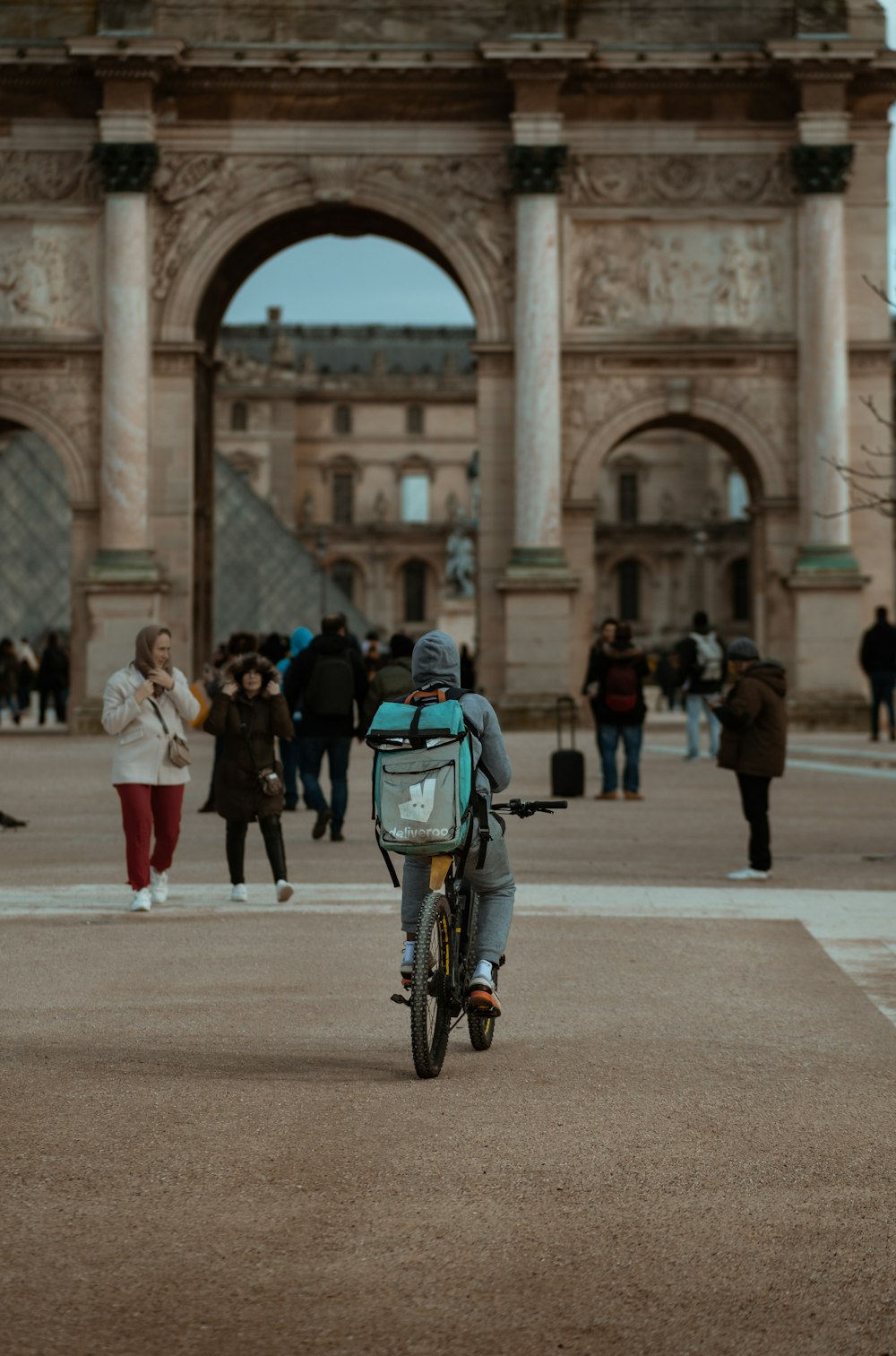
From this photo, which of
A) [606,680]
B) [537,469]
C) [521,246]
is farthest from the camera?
[537,469]

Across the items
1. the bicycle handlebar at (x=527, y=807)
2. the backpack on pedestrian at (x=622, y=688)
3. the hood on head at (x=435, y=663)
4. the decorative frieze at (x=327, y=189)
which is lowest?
the bicycle handlebar at (x=527, y=807)

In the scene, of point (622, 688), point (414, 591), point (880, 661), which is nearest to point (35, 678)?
point (880, 661)

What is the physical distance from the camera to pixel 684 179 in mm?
33875

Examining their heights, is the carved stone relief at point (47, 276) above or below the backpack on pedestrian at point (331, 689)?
above

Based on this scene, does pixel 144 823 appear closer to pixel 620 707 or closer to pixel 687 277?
pixel 620 707

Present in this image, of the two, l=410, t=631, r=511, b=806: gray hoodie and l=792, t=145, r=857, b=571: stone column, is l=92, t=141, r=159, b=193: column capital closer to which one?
l=792, t=145, r=857, b=571: stone column

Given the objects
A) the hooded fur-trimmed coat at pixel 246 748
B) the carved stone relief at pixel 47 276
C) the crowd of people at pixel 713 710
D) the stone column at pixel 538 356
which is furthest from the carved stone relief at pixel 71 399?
the hooded fur-trimmed coat at pixel 246 748

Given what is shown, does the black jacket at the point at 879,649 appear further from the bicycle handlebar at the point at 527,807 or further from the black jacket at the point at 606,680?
the bicycle handlebar at the point at 527,807

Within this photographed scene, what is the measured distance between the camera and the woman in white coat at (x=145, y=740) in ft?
41.2

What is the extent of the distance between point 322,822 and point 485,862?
925cm

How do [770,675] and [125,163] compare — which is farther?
[125,163]

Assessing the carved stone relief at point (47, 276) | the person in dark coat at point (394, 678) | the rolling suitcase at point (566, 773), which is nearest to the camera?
the person in dark coat at point (394, 678)

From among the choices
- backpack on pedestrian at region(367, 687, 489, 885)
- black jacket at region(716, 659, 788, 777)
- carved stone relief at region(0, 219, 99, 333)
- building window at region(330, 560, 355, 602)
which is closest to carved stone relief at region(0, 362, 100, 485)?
carved stone relief at region(0, 219, 99, 333)

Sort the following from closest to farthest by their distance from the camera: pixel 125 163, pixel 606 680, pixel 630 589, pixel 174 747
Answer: pixel 174 747
pixel 606 680
pixel 125 163
pixel 630 589
